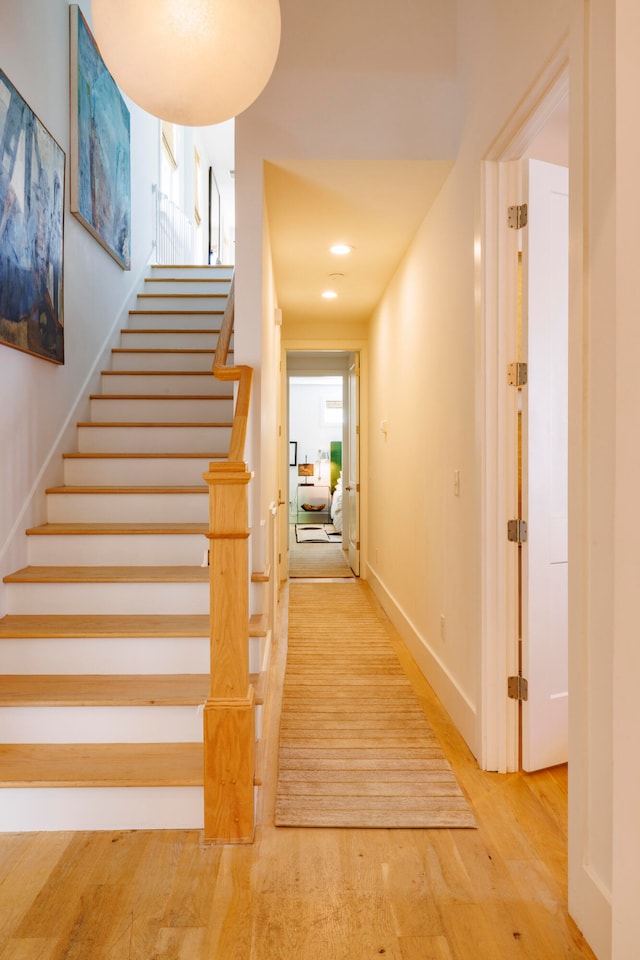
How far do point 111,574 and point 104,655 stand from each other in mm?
394

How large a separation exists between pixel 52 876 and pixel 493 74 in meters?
2.98

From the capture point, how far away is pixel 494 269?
2336 mm

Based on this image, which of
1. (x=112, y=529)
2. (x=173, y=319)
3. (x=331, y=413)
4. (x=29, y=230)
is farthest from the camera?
(x=331, y=413)

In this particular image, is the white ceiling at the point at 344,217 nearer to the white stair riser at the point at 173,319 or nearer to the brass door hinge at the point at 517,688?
the white stair riser at the point at 173,319

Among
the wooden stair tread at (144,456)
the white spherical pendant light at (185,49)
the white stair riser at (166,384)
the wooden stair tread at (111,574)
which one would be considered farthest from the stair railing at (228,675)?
the white stair riser at (166,384)

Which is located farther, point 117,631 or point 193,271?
point 193,271

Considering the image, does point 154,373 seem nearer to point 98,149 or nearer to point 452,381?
point 98,149

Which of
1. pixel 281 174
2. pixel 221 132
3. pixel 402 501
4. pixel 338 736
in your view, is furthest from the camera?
pixel 221 132

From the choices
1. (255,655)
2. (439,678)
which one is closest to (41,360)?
(255,655)

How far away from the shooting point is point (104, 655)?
2.34 meters

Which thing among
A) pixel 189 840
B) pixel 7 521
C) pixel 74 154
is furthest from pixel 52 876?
pixel 74 154

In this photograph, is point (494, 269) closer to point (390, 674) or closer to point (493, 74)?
point (493, 74)

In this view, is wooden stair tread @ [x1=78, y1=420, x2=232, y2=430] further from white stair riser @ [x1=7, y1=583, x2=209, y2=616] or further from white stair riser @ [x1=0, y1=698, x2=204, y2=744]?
white stair riser @ [x1=0, y1=698, x2=204, y2=744]

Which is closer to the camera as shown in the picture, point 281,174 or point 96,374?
point 281,174
